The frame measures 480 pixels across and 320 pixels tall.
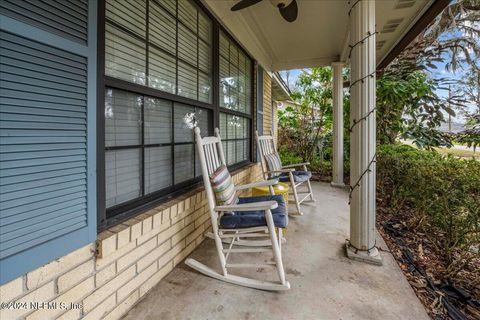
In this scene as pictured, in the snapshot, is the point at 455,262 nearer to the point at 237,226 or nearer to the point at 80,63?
the point at 237,226

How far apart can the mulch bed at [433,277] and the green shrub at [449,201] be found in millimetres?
83

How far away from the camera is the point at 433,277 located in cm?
188

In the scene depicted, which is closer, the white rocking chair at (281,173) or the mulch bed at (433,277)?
the mulch bed at (433,277)

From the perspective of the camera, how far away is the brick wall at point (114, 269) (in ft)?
3.09

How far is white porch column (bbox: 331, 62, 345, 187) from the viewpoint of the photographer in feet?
16.0

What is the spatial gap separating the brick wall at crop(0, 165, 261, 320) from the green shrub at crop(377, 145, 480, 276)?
7.14ft

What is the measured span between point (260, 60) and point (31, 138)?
4.03 metres

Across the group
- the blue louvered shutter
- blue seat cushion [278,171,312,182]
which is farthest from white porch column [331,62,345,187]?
the blue louvered shutter

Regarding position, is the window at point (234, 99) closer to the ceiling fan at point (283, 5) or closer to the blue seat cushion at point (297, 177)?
the ceiling fan at point (283, 5)

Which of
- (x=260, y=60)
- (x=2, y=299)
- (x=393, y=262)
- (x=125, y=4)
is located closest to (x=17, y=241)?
(x=2, y=299)

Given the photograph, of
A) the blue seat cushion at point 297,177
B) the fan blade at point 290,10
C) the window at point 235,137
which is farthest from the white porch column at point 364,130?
the window at point 235,137

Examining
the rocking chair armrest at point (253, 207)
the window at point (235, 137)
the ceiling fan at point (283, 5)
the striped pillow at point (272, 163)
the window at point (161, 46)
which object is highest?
the ceiling fan at point (283, 5)

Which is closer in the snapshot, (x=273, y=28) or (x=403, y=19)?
(x=403, y=19)

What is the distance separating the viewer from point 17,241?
83cm
